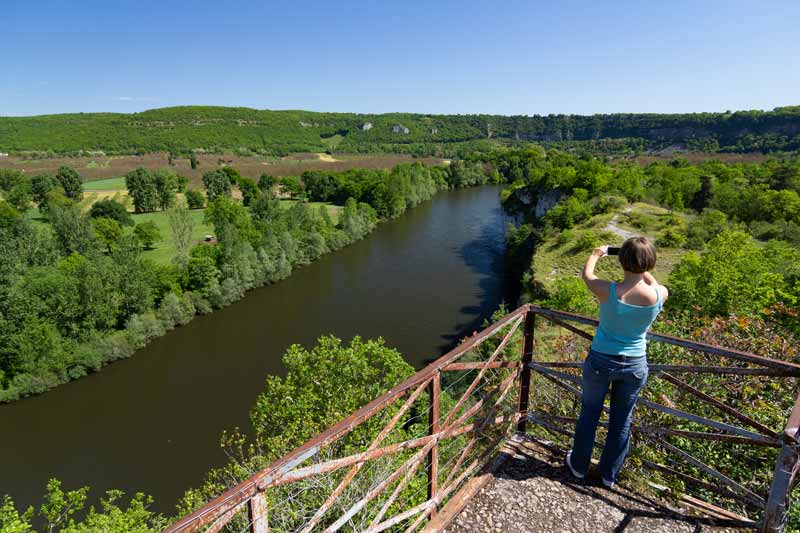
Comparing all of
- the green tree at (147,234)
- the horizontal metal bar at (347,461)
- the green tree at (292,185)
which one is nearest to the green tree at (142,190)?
the green tree at (147,234)

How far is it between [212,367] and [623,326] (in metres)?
25.8

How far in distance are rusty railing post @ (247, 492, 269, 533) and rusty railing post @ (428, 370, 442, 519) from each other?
142 centimetres

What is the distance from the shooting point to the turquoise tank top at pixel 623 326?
10.3 ft

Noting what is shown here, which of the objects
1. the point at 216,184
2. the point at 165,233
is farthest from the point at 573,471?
the point at 216,184

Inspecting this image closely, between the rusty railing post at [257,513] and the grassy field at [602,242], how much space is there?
27881 millimetres

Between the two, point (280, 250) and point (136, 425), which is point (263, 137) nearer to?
point (280, 250)

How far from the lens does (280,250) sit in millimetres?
39250

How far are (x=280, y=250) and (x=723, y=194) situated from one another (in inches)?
1784

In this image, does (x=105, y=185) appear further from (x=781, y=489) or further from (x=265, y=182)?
(x=781, y=489)

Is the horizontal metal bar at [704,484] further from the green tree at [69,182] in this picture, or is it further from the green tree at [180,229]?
the green tree at [69,182]

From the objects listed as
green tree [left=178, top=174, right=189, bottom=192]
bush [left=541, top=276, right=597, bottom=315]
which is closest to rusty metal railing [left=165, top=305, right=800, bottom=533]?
bush [left=541, top=276, right=597, bottom=315]

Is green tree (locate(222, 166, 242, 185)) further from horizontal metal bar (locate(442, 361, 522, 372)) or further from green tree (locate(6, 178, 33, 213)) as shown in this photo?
horizontal metal bar (locate(442, 361, 522, 372))

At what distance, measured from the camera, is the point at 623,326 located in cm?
323

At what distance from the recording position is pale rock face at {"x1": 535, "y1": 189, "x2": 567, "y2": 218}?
174 ft
